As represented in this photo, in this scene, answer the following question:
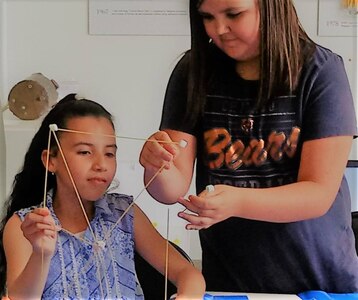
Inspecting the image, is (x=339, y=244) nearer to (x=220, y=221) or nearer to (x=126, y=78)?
(x=220, y=221)

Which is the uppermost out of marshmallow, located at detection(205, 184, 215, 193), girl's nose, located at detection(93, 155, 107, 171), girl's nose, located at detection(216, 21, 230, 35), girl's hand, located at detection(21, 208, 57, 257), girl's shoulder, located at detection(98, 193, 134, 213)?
girl's nose, located at detection(216, 21, 230, 35)

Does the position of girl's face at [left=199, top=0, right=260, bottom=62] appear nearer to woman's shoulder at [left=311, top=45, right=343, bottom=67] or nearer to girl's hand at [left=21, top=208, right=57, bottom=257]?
woman's shoulder at [left=311, top=45, right=343, bottom=67]

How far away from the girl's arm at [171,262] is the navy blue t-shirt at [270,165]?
0.02 m

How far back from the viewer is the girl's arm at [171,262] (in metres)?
0.67

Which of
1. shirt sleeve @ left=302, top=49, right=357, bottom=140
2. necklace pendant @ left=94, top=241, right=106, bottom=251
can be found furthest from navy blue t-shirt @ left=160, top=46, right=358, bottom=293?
necklace pendant @ left=94, top=241, right=106, bottom=251

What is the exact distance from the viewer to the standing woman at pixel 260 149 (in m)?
0.65

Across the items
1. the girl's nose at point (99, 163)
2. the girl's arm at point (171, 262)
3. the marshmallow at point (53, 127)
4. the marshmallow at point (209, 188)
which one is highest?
the marshmallow at point (53, 127)

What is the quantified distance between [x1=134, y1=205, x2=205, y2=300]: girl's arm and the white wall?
0.02m

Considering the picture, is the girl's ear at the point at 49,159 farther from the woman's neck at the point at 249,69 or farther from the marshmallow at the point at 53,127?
the woman's neck at the point at 249,69

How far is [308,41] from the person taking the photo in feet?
2.18

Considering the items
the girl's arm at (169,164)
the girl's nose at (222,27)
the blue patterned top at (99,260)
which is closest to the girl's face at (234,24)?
the girl's nose at (222,27)

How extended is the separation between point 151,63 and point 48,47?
13cm

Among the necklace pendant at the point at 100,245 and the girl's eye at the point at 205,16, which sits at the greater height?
the girl's eye at the point at 205,16

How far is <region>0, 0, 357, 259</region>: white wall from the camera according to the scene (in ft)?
2.21
